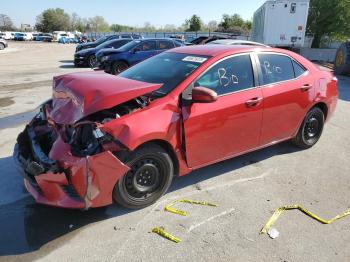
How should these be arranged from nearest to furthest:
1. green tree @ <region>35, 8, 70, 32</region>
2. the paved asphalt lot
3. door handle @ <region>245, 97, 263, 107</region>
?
1. the paved asphalt lot
2. door handle @ <region>245, 97, 263, 107</region>
3. green tree @ <region>35, 8, 70, 32</region>

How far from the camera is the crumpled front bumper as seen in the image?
335 cm

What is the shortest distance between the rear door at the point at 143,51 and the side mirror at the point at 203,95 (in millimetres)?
11463

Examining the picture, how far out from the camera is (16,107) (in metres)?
8.77

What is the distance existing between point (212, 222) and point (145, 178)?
33.2 inches

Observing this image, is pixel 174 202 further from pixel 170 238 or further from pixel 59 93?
pixel 59 93

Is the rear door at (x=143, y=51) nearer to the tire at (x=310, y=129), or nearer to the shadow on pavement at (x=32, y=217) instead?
the tire at (x=310, y=129)

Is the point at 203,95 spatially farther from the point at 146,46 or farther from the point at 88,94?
the point at 146,46

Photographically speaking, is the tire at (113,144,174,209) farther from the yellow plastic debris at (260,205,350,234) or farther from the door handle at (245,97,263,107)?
the door handle at (245,97,263,107)

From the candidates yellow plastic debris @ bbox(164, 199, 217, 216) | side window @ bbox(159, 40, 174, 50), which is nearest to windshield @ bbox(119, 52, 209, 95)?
yellow plastic debris @ bbox(164, 199, 217, 216)

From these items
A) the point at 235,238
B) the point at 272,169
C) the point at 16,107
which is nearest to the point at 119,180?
the point at 235,238

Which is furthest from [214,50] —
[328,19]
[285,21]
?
[328,19]

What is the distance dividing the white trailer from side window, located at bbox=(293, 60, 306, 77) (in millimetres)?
15584

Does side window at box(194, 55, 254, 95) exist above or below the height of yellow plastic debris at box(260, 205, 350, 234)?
above

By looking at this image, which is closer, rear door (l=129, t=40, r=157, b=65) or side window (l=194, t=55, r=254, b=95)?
side window (l=194, t=55, r=254, b=95)
